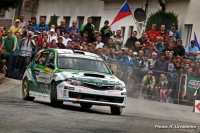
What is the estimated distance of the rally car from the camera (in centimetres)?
2016

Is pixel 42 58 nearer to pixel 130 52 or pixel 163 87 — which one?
pixel 163 87

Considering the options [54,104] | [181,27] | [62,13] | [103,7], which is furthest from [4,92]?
[62,13]

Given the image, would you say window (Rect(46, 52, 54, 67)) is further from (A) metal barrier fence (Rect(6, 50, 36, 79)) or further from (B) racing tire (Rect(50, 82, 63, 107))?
(A) metal barrier fence (Rect(6, 50, 36, 79))

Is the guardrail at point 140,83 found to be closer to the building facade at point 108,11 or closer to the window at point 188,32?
the building facade at point 108,11

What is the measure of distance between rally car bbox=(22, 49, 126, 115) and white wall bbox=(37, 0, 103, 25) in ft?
97.6

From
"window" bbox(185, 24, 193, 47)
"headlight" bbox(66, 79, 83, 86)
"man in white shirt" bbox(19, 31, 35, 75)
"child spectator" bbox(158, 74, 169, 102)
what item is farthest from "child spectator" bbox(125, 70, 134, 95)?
"headlight" bbox(66, 79, 83, 86)

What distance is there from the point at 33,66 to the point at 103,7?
95.8ft

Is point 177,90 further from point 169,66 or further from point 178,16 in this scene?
point 178,16

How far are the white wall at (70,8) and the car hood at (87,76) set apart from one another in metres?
31.1

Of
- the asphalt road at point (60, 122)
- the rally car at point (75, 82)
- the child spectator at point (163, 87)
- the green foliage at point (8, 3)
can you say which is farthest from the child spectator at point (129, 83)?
the green foliage at point (8, 3)

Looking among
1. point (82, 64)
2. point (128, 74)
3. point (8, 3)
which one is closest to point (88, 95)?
point (82, 64)

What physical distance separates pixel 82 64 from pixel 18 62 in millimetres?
10461

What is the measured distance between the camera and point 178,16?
39.6 m

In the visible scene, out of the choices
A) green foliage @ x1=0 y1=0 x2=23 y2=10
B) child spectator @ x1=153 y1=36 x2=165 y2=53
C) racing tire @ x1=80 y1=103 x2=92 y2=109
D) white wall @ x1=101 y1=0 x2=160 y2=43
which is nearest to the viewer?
racing tire @ x1=80 y1=103 x2=92 y2=109
